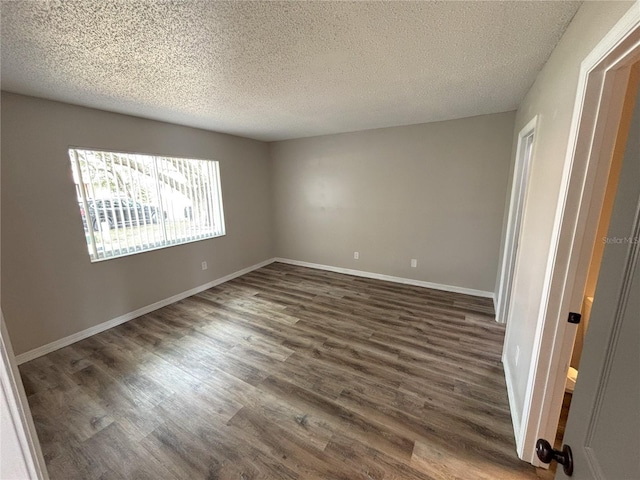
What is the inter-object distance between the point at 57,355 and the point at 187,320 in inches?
44.5

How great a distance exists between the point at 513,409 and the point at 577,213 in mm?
1392

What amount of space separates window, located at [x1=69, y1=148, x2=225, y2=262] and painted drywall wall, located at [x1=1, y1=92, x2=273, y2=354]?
0.10 meters

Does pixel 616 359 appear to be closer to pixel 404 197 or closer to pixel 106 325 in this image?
pixel 404 197

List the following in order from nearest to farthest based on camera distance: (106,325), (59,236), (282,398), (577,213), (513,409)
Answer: (577,213), (513,409), (282,398), (59,236), (106,325)

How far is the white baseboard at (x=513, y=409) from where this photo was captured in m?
1.52

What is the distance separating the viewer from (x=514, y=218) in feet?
8.86

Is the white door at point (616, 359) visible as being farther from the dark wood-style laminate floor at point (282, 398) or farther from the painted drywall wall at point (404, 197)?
the painted drywall wall at point (404, 197)

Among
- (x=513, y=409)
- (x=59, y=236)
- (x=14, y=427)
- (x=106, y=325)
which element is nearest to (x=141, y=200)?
(x=59, y=236)

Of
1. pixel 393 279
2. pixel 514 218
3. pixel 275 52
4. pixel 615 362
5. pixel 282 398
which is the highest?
pixel 275 52

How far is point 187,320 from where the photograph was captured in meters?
3.12

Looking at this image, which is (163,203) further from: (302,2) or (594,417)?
(594,417)

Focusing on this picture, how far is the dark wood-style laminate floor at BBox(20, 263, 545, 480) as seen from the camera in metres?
1.49

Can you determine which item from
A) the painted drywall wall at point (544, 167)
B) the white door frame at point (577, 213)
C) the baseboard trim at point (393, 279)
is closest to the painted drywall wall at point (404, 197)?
the baseboard trim at point (393, 279)

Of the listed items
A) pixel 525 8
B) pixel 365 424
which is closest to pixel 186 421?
pixel 365 424
